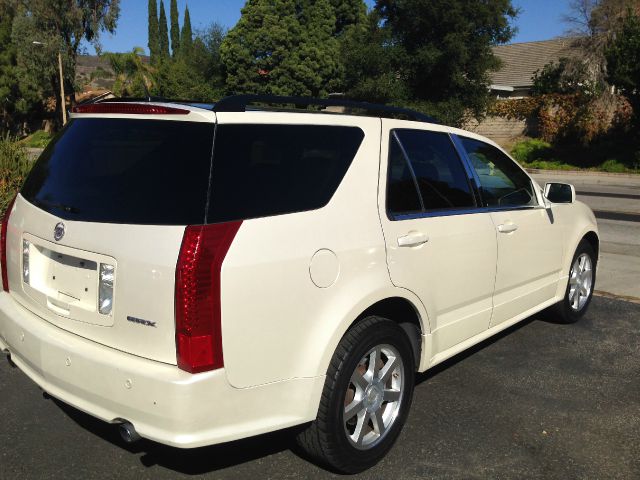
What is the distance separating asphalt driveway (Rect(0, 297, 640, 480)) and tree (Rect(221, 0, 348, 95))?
38089 mm

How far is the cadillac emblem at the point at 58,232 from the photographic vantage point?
9.21ft

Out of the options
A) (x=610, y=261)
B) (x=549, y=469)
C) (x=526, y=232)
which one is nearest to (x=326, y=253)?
(x=549, y=469)

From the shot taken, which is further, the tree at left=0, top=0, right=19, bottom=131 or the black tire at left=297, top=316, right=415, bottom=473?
the tree at left=0, top=0, right=19, bottom=131

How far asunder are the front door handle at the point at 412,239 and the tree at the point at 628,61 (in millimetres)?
22479

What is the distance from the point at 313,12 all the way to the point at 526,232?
42990mm

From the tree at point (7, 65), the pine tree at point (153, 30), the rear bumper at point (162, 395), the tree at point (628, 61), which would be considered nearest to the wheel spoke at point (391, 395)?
the rear bumper at point (162, 395)

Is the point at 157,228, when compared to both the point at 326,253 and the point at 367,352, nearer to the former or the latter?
the point at 326,253

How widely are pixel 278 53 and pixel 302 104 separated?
131 feet

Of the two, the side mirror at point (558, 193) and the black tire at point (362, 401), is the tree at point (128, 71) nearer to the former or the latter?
the side mirror at point (558, 193)

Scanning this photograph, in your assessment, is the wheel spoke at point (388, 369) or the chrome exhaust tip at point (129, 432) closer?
the chrome exhaust tip at point (129, 432)

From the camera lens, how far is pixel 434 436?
3.46m

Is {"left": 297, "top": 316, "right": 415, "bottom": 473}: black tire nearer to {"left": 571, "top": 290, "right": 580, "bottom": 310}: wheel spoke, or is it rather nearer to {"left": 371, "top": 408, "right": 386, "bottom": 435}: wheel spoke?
{"left": 371, "top": 408, "right": 386, "bottom": 435}: wheel spoke

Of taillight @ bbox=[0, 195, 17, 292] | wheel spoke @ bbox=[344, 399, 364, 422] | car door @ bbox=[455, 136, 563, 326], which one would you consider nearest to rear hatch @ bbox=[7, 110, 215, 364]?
taillight @ bbox=[0, 195, 17, 292]

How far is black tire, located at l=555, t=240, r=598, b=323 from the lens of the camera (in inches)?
206
